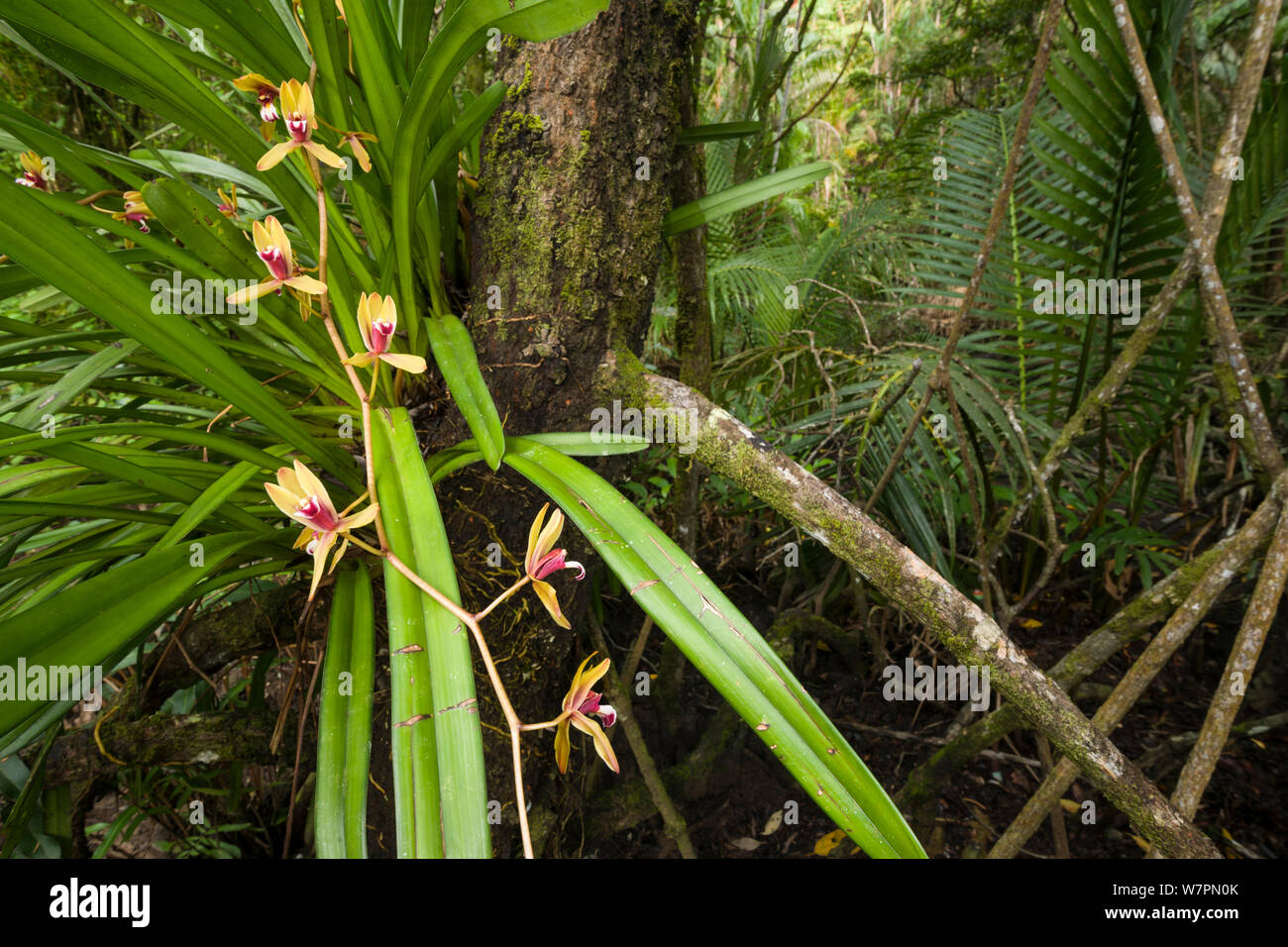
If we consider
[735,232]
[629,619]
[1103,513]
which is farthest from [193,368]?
[735,232]

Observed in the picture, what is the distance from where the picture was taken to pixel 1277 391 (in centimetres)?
149

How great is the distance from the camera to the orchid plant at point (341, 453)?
1.50 ft

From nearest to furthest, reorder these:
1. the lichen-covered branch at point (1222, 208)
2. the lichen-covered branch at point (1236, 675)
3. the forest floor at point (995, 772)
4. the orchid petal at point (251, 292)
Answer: the orchid petal at point (251, 292) < the lichen-covered branch at point (1236, 675) < the lichen-covered branch at point (1222, 208) < the forest floor at point (995, 772)

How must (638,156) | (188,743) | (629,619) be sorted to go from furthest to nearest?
(629,619) → (188,743) → (638,156)

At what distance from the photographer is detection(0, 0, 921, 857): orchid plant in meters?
0.46

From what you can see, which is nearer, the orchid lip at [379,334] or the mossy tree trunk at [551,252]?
the orchid lip at [379,334]

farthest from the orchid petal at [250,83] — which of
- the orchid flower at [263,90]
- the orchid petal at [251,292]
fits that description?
the orchid petal at [251,292]

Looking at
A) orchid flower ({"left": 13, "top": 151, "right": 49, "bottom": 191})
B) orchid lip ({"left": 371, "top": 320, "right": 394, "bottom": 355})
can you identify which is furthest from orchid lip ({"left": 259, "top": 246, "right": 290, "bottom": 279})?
orchid flower ({"left": 13, "top": 151, "right": 49, "bottom": 191})

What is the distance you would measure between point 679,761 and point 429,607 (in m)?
1.29

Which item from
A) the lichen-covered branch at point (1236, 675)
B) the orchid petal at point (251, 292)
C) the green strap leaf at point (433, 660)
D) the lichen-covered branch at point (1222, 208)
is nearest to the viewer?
the green strap leaf at point (433, 660)

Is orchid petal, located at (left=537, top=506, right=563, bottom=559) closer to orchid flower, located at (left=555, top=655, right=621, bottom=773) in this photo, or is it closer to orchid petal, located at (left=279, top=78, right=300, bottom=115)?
orchid flower, located at (left=555, top=655, right=621, bottom=773)

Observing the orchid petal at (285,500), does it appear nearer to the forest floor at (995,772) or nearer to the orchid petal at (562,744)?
the orchid petal at (562,744)

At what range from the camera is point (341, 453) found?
0.76 metres

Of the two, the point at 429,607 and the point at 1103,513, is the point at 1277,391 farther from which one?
the point at 429,607
